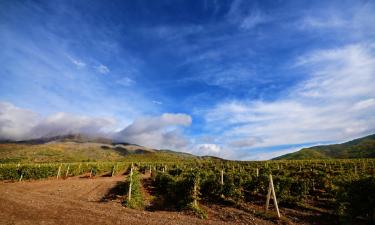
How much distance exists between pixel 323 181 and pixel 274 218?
41.1ft

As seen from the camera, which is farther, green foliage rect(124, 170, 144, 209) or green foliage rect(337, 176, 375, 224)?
green foliage rect(124, 170, 144, 209)

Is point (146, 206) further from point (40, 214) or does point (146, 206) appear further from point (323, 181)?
point (323, 181)

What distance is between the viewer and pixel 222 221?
Answer: 13.5m

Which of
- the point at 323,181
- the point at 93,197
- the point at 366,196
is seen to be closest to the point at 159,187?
the point at 93,197

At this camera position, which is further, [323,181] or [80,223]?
[323,181]

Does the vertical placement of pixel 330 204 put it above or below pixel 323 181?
below

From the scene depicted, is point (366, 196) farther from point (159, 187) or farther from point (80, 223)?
point (159, 187)

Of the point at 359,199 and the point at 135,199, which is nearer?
the point at 359,199

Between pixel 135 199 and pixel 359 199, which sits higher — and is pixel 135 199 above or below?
below

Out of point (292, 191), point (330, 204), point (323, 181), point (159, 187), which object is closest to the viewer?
point (330, 204)

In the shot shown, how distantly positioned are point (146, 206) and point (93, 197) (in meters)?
6.58

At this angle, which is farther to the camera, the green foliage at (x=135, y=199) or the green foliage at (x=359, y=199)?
the green foliage at (x=135, y=199)

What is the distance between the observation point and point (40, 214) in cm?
1378

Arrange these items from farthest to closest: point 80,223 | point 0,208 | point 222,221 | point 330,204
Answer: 1. point 330,204
2. point 0,208
3. point 222,221
4. point 80,223
